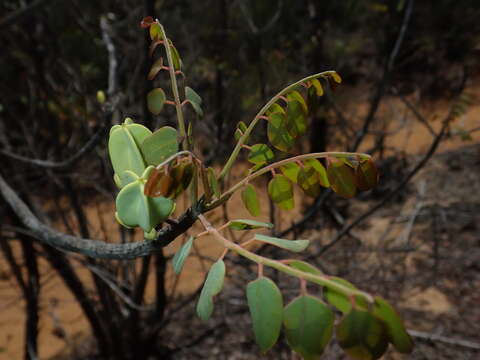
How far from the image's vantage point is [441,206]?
3.31 m

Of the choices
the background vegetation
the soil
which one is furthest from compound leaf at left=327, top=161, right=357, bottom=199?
the soil

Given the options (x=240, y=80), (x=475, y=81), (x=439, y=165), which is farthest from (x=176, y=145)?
(x=475, y=81)

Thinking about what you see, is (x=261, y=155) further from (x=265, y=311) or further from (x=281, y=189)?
(x=265, y=311)

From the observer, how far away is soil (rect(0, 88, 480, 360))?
207cm

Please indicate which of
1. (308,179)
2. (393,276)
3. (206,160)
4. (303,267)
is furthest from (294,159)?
(393,276)

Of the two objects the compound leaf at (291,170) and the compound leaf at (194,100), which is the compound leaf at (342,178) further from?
the compound leaf at (194,100)

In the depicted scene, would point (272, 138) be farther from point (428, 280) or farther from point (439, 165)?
point (439, 165)

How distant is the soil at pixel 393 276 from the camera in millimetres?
2066

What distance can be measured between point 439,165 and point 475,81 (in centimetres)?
290

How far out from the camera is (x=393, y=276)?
268 centimetres

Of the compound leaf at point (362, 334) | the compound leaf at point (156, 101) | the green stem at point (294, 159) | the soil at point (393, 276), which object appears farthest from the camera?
the soil at point (393, 276)

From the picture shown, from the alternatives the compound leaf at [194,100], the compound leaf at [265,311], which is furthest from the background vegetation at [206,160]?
the compound leaf at [265,311]

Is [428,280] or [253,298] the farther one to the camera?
[428,280]

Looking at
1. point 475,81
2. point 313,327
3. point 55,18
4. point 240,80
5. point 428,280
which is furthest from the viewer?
point 475,81
